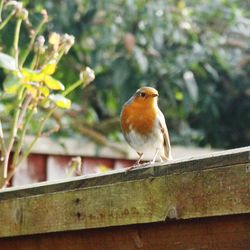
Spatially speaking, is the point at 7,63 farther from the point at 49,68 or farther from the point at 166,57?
the point at 166,57

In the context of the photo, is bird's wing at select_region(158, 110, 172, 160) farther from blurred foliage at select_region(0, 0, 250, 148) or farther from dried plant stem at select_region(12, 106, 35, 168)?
blurred foliage at select_region(0, 0, 250, 148)

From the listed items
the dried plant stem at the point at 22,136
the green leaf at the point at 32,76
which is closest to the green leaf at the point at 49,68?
the green leaf at the point at 32,76

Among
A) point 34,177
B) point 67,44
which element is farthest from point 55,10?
point 67,44

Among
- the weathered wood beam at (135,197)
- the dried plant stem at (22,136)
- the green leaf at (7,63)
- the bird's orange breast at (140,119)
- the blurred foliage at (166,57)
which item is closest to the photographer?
the weathered wood beam at (135,197)

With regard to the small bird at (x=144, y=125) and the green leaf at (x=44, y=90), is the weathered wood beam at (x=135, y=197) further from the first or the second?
the small bird at (x=144, y=125)

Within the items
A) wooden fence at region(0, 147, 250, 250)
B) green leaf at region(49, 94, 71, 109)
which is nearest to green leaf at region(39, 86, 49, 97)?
green leaf at region(49, 94, 71, 109)

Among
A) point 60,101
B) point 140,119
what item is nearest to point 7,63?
point 60,101

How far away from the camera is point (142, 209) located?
5.76 ft

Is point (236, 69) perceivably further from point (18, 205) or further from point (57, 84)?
point (18, 205)

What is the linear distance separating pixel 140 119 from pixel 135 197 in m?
1.08

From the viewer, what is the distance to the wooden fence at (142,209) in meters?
1.57

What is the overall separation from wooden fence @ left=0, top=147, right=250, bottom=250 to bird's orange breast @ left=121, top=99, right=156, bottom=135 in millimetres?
714

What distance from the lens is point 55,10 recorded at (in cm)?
482

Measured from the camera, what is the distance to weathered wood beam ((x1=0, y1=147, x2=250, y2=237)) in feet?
5.09
